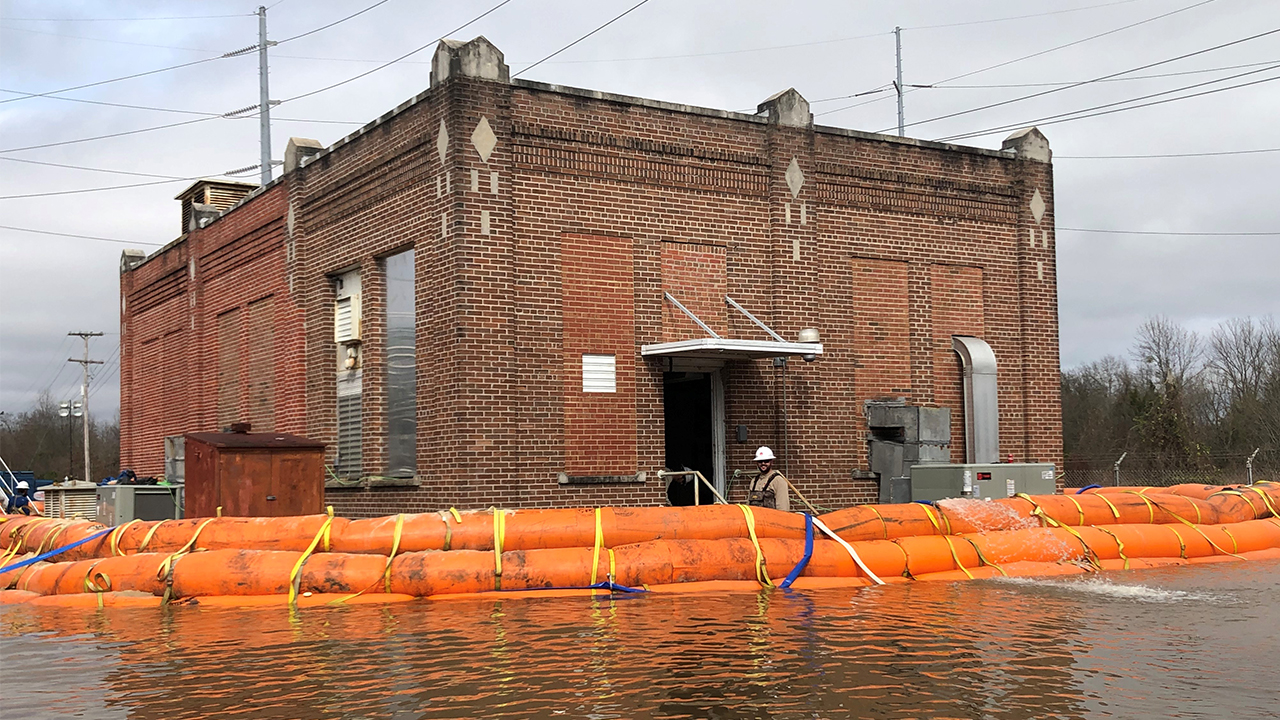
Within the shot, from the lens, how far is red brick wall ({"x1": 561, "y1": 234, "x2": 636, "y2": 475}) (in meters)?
17.3

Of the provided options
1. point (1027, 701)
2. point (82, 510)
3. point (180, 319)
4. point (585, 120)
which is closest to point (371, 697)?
point (1027, 701)

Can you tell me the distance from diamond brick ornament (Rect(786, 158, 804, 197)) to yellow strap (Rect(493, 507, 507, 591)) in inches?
328

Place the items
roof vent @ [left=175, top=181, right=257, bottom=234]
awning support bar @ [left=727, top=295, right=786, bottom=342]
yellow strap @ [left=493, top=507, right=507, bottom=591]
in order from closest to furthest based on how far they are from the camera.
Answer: yellow strap @ [left=493, top=507, right=507, bottom=591], awning support bar @ [left=727, top=295, right=786, bottom=342], roof vent @ [left=175, top=181, right=257, bottom=234]

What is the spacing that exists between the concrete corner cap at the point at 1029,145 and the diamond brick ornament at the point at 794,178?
16.2 ft

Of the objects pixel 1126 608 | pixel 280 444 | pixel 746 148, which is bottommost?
pixel 1126 608

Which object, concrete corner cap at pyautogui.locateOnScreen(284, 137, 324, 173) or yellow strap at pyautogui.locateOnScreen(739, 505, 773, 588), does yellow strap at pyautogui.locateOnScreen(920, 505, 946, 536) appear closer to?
yellow strap at pyautogui.locateOnScreen(739, 505, 773, 588)

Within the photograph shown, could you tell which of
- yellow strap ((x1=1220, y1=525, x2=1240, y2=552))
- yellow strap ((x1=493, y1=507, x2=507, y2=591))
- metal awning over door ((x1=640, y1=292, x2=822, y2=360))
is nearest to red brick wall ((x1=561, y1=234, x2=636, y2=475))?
metal awning over door ((x1=640, y1=292, x2=822, y2=360))

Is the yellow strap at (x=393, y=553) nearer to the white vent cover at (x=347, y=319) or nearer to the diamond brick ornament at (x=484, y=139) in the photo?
the diamond brick ornament at (x=484, y=139)

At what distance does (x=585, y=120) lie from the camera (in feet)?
57.5

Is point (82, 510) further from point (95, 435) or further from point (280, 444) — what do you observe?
point (95, 435)

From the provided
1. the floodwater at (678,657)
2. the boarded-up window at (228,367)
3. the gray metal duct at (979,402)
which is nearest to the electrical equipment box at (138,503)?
the boarded-up window at (228,367)

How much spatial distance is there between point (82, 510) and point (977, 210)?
16.3m

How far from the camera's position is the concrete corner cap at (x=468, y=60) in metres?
16.6

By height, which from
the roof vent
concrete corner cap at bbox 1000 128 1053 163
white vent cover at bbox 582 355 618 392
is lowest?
white vent cover at bbox 582 355 618 392
